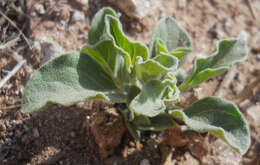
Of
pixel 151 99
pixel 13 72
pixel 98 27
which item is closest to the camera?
pixel 151 99

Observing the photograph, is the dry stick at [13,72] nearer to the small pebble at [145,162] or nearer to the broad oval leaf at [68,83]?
the broad oval leaf at [68,83]

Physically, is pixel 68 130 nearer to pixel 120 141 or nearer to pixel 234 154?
pixel 120 141

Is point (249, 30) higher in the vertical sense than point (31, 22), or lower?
lower

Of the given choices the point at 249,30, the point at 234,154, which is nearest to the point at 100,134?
the point at 234,154

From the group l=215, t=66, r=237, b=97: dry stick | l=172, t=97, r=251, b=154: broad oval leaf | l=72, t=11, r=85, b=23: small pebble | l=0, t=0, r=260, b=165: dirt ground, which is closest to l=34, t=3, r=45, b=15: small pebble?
l=0, t=0, r=260, b=165: dirt ground

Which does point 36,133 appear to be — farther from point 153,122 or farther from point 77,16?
point 77,16

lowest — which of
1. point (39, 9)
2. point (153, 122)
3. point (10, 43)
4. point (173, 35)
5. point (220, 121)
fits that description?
point (153, 122)

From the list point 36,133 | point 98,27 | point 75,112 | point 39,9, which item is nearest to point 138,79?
point 98,27
